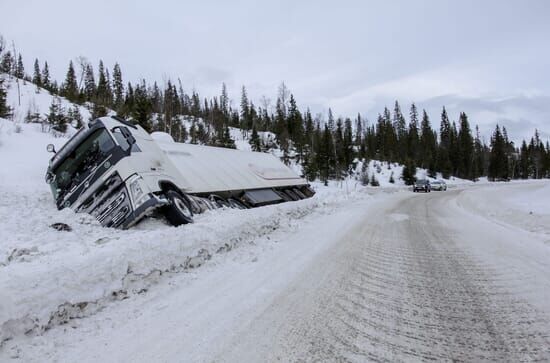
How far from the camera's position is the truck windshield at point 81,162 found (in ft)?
23.2

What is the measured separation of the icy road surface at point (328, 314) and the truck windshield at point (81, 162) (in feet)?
13.6

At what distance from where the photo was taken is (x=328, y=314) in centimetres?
310

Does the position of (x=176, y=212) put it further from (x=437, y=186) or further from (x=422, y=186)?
(x=437, y=186)

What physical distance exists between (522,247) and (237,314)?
6.24 m

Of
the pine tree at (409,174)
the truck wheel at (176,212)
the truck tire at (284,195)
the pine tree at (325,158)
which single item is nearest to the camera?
the truck wheel at (176,212)

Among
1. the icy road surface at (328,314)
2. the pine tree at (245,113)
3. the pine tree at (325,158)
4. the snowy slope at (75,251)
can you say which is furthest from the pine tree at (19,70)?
the icy road surface at (328,314)

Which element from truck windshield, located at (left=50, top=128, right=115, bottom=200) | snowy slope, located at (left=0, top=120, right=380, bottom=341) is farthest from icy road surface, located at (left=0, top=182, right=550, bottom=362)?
truck windshield, located at (left=50, top=128, right=115, bottom=200)

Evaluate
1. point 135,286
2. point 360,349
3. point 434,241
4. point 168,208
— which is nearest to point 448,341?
point 360,349

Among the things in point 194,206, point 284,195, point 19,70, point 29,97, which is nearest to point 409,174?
point 284,195

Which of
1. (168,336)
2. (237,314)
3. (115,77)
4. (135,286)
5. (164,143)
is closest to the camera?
(168,336)

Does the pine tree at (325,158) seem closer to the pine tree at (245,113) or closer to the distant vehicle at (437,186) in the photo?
the distant vehicle at (437,186)

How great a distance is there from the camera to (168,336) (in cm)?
271

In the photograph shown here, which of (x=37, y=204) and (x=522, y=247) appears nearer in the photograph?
(x=522, y=247)

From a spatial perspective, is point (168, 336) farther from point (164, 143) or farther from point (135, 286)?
point (164, 143)
